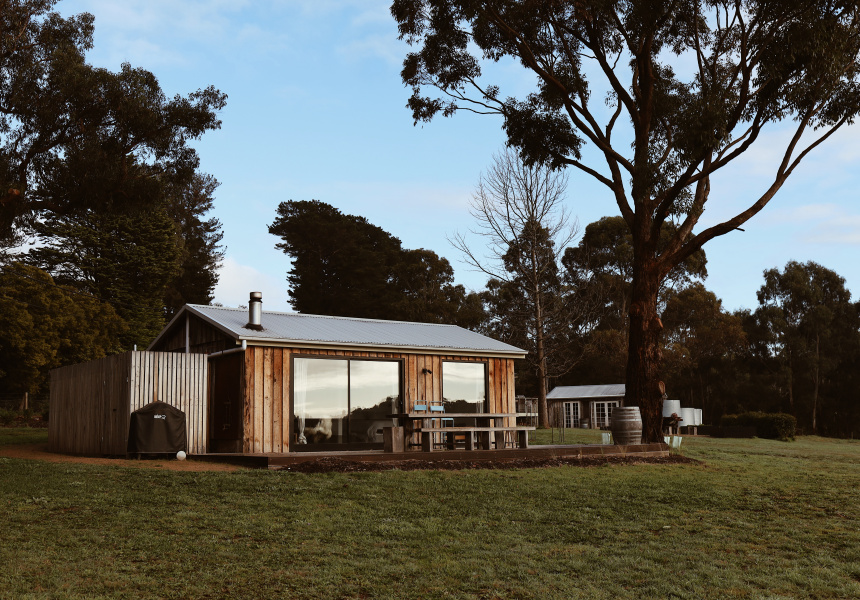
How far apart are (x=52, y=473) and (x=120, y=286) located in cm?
2744

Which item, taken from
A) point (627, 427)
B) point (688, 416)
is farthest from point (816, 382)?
point (627, 427)

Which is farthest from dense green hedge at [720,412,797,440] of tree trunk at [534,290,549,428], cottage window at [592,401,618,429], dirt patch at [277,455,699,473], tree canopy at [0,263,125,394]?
tree canopy at [0,263,125,394]

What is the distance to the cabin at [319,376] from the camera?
13.9 metres

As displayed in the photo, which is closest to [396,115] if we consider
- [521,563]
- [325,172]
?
[325,172]

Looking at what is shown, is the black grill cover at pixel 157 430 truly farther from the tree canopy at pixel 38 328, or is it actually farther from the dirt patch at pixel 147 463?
the tree canopy at pixel 38 328

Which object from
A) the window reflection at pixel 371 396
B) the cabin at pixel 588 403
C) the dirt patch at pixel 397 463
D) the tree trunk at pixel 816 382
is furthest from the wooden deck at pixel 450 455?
the tree trunk at pixel 816 382

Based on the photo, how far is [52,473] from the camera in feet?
33.1

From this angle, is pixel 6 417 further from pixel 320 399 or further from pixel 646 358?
pixel 646 358

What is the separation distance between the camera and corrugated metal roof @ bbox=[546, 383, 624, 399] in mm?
36803

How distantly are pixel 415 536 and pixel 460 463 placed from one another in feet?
16.2

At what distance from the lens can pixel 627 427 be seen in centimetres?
1405

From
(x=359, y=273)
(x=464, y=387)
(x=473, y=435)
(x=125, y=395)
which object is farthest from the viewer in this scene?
(x=359, y=273)

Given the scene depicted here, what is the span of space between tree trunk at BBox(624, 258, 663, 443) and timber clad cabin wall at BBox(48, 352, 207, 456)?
8.15 m

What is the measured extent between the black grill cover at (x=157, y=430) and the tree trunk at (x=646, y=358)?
833 centimetres
